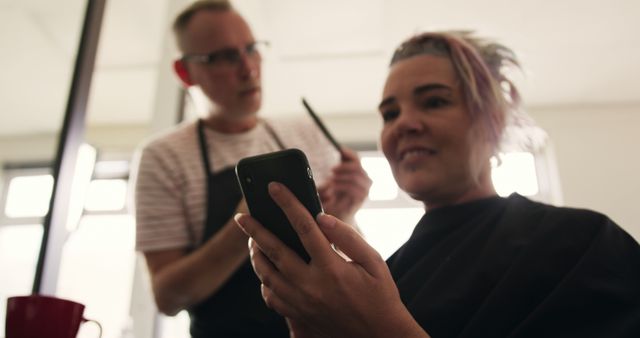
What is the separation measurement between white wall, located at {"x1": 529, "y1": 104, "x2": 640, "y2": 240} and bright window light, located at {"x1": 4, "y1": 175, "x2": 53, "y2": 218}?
3.43 metres

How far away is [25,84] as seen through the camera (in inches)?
60.4

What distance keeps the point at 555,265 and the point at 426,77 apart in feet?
1.43

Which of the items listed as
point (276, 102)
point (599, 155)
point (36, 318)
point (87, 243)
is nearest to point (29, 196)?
point (36, 318)

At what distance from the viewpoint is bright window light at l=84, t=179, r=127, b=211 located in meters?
3.26

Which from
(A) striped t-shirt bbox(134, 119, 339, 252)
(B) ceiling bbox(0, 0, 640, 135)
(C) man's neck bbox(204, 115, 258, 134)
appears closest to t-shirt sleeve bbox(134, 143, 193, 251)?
(A) striped t-shirt bbox(134, 119, 339, 252)

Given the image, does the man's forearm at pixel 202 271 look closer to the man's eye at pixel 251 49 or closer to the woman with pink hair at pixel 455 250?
the woman with pink hair at pixel 455 250

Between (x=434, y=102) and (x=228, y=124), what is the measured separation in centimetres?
50

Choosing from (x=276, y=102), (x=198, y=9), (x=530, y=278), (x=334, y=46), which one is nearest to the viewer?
(x=530, y=278)

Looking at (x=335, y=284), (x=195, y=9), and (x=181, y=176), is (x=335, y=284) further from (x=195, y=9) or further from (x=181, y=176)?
(x=195, y=9)

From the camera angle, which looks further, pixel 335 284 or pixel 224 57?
pixel 224 57

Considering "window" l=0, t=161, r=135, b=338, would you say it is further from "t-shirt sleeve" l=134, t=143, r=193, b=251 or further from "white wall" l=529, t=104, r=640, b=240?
"white wall" l=529, t=104, r=640, b=240

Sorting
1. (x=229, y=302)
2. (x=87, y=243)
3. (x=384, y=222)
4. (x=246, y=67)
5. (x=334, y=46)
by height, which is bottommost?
(x=384, y=222)

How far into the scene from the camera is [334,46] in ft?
9.72

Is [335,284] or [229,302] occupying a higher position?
[335,284]
